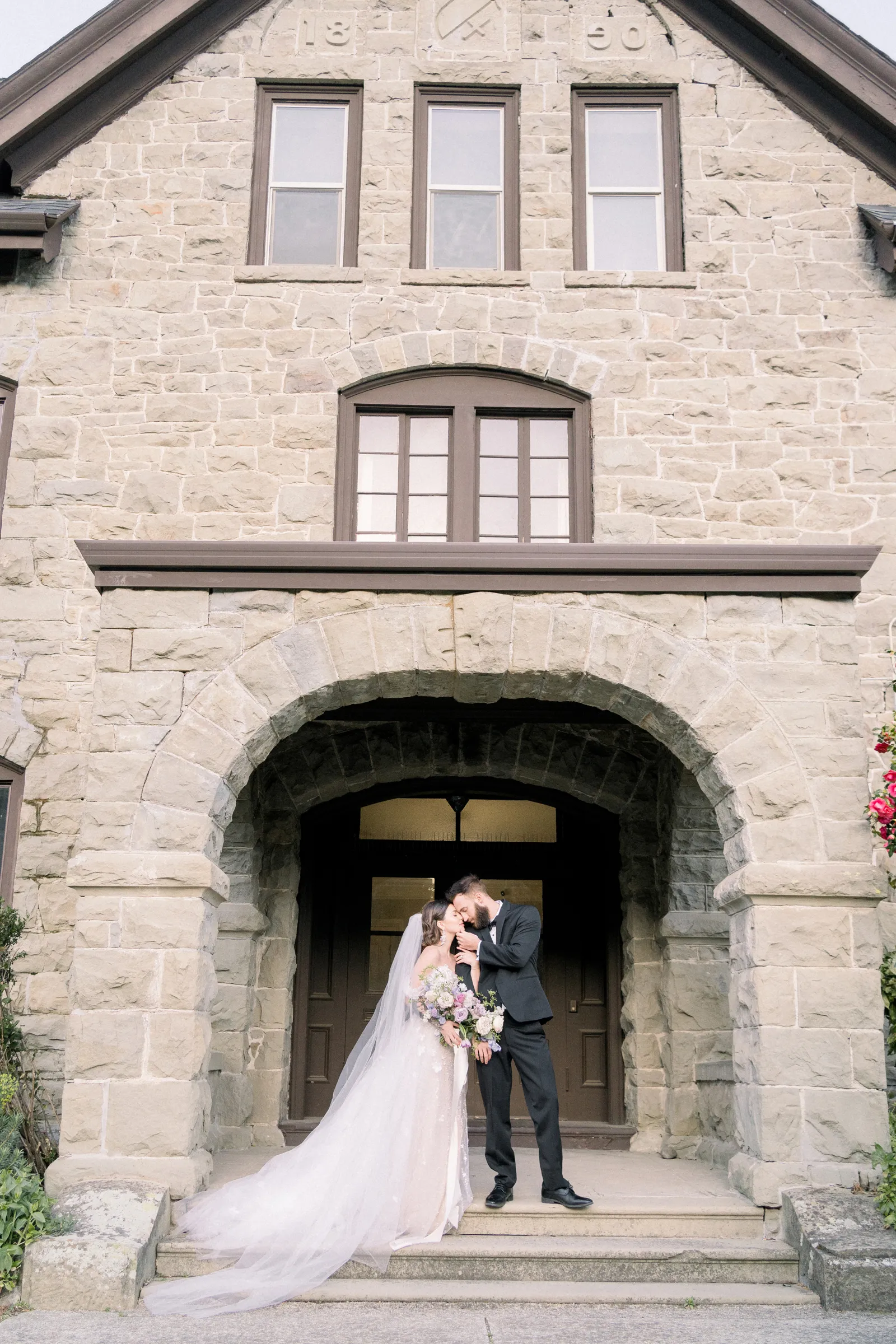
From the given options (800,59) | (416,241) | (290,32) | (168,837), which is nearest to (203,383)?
(416,241)

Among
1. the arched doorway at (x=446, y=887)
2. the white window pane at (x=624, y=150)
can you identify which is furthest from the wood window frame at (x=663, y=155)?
the arched doorway at (x=446, y=887)

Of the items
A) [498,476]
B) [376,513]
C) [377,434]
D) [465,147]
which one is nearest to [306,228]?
[465,147]

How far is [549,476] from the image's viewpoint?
991cm

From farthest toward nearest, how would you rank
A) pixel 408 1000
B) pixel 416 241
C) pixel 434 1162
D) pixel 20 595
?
pixel 416 241
pixel 20 595
pixel 408 1000
pixel 434 1162

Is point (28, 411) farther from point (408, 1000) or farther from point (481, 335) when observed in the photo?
point (408, 1000)

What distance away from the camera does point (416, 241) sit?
10.3 m

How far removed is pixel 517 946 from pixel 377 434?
4.59 meters

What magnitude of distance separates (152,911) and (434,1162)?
2063 millimetres

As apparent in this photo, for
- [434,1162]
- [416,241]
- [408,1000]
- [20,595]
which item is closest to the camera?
[434,1162]

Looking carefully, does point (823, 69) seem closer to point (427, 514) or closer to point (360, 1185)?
point (427, 514)

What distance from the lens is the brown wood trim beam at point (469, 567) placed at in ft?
24.3

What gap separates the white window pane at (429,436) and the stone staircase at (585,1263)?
5713 millimetres

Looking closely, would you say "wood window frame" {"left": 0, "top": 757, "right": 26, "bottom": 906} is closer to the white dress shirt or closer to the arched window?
the arched window

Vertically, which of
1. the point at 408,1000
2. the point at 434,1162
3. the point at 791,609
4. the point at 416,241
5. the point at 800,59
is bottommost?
the point at 434,1162
